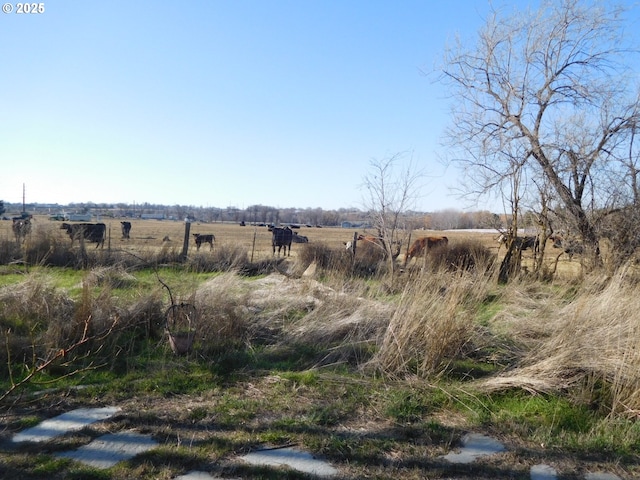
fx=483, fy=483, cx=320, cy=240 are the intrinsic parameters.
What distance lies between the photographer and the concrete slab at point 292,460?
3355 mm

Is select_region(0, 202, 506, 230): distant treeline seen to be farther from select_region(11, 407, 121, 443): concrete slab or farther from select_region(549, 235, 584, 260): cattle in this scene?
select_region(11, 407, 121, 443): concrete slab

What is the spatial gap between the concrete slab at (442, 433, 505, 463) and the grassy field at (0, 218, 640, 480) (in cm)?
8

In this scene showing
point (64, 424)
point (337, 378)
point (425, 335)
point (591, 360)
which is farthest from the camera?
point (425, 335)

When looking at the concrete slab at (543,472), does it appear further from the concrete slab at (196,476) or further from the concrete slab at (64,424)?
the concrete slab at (64,424)

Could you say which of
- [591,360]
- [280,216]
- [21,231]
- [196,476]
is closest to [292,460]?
[196,476]

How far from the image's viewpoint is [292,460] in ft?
11.4

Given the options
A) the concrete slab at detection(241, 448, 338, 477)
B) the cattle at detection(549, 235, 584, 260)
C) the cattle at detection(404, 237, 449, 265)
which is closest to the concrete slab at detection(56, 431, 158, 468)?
the concrete slab at detection(241, 448, 338, 477)

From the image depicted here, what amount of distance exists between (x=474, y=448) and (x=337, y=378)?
1700mm

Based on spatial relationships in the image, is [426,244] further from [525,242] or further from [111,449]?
[111,449]

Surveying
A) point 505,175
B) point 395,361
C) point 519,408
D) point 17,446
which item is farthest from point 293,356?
point 505,175

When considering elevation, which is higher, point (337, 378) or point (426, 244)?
point (426, 244)

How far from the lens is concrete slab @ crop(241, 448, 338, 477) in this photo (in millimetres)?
3355

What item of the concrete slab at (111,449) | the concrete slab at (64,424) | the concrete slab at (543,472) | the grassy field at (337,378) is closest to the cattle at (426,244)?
the grassy field at (337,378)

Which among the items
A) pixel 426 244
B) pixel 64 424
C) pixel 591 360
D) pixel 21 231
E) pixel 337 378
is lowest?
pixel 64 424
